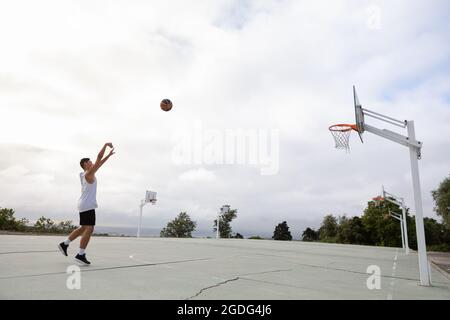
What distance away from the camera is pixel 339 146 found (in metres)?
11.8

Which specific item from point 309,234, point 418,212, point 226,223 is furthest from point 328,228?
point 418,212

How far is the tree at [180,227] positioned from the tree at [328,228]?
92.5ft

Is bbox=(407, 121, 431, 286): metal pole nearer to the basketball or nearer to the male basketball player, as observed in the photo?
the male basketball player

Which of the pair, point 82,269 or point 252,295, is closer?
point 252,295

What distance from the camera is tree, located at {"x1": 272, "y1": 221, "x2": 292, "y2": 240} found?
229 feet

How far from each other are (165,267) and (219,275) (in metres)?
1.33

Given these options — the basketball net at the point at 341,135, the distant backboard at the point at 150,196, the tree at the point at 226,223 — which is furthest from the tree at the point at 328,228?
the basketball net at the point at 341,135

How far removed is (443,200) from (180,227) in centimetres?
3537

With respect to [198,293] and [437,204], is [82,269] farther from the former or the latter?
[437,204]

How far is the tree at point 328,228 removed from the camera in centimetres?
6650

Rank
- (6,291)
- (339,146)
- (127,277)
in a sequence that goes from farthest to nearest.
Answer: (339,146), (127,277), (6,291)

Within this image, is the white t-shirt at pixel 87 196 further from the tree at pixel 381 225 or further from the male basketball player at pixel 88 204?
the tree at pixel 381 225

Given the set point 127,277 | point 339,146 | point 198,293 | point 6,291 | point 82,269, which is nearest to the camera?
point 6,291
